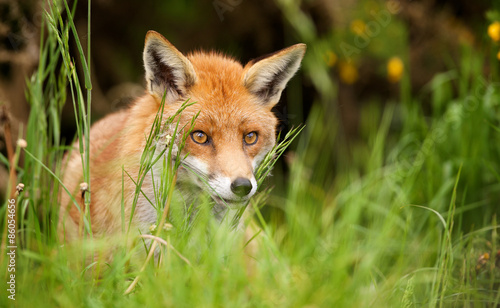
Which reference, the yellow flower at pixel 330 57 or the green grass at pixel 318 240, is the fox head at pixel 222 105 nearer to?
the green grass at pixel 318 240

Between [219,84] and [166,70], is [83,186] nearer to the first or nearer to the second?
[166,70]

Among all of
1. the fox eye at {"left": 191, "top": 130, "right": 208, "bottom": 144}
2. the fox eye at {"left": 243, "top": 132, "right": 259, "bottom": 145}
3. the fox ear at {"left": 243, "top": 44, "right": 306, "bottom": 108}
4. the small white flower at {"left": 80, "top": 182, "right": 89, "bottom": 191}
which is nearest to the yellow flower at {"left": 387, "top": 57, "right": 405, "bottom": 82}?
the fox ear at {"left": 243, "top": 44, "right": 306, "bottom": 108}

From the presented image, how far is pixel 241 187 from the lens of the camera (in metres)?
2.88

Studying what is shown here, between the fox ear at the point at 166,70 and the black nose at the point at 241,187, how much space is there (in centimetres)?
65

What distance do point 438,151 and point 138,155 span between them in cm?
285

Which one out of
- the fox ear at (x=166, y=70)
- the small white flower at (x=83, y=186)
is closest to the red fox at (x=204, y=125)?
the fox ear at (x=166, y=70)

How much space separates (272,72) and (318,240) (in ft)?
5.05

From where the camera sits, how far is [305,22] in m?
5.36

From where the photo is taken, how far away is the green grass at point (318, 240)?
2510 mm

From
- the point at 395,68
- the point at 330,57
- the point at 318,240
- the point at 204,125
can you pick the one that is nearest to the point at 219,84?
the point at 204,125

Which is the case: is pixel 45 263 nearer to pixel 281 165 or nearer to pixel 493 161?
pixel 493 161

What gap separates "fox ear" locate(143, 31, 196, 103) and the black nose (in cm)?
65

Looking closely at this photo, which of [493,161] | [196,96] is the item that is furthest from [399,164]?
[196,96]

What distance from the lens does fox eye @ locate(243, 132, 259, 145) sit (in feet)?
10.7
